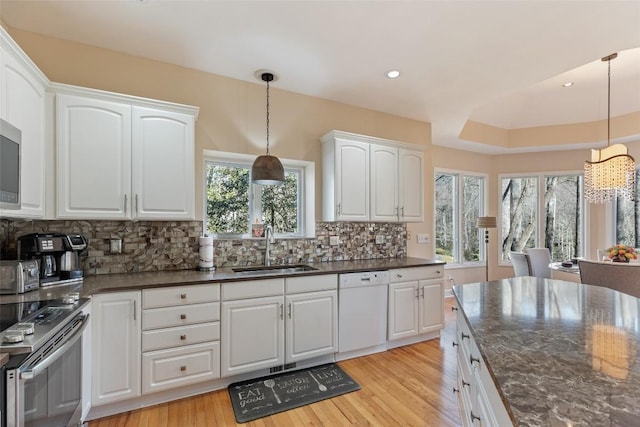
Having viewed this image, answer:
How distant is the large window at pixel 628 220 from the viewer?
483cm

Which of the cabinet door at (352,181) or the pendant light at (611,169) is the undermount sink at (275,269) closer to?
the cabinet door at (352,181)

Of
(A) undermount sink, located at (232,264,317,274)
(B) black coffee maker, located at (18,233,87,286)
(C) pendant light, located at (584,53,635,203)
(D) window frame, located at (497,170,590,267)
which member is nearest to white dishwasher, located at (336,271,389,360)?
(A) undermount sink, located at (232,264,317,274)

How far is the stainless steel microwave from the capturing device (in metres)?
1.52

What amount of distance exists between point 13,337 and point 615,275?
4.34 m

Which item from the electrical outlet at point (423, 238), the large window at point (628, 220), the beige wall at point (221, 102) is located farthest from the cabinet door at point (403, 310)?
the large window at point (628, 220)

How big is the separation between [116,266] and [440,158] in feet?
16.1

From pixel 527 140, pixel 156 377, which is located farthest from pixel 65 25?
pixel 527 140

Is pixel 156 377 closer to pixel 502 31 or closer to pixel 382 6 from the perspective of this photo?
pixel 382 6

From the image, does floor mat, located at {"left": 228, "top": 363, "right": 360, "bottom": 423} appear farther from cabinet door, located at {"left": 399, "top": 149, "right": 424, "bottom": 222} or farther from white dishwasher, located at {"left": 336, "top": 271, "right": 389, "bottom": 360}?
cabinet door, located at {"left": 399, "top": 149, "right": 424, "bottom": 222}

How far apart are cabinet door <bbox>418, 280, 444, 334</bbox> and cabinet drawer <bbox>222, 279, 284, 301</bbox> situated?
5.38ft

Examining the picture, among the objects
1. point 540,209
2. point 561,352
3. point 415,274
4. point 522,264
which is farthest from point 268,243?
point 540,209

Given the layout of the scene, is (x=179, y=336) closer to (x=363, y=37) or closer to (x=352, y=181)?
(x=352, y=181)

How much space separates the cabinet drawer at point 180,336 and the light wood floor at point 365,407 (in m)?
0.45

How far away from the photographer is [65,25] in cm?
227
